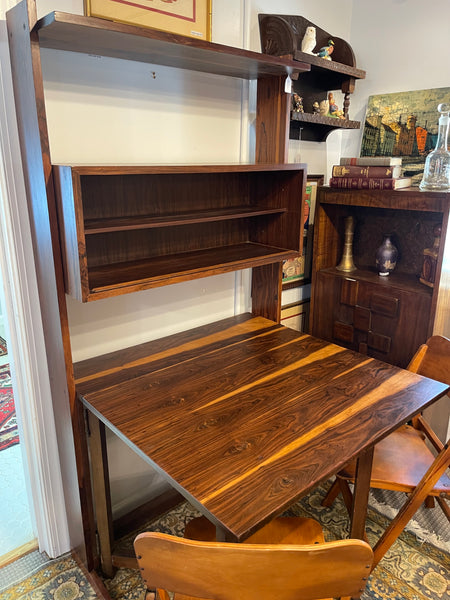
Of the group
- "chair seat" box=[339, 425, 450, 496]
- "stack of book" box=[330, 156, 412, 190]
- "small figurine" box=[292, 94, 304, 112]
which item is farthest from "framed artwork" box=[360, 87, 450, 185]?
"chair seat" box=[339, 425, 450, 496]

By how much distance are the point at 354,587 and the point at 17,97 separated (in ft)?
4.69

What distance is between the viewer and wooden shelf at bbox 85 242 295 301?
4.35ft

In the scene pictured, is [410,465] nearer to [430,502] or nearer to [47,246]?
[430,502]

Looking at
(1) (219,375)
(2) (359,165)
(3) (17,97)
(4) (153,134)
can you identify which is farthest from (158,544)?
(2) (359,165)

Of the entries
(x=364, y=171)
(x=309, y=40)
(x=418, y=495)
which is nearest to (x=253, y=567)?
(x=418, y=495)

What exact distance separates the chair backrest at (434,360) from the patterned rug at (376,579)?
2.21 feet

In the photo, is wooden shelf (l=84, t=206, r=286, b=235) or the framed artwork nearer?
wooden shelf (l=84, t=206, r=286, b=235)

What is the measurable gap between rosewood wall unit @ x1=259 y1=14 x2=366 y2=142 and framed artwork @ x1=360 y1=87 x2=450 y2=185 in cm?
16

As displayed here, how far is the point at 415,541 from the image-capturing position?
1.78 metres

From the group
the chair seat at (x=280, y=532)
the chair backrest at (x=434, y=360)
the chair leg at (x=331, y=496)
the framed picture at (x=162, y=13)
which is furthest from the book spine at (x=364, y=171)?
the chair seat at (x=280, y=532)

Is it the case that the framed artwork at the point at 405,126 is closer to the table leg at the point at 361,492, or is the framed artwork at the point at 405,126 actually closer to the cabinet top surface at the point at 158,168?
the cabinet top surface at the point at 158,168

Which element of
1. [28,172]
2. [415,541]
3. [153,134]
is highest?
[153,134]

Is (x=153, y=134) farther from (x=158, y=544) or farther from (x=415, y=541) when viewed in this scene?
(x=415, y=541)

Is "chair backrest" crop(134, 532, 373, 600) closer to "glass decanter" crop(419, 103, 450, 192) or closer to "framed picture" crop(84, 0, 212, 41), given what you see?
"framed picture" crop(84, 0, 212, 41)
